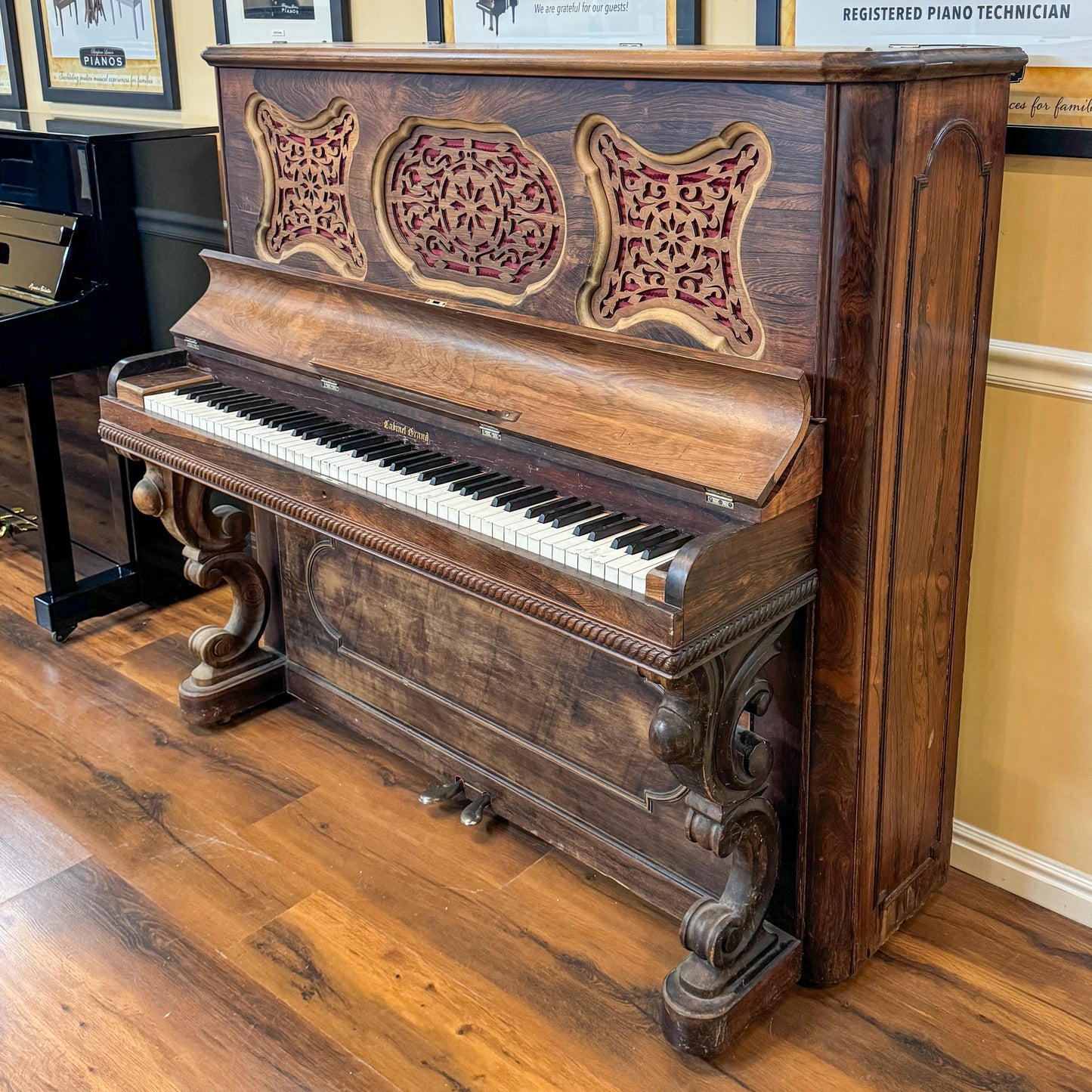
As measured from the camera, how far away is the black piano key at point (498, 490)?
1878 mm

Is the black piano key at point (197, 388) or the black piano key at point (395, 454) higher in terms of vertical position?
the black piano key at point (197, 388)

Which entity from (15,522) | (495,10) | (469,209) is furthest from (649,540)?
(15,522)

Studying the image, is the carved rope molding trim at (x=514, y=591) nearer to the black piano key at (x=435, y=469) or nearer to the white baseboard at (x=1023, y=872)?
the black piano key at (x=435, y=469)

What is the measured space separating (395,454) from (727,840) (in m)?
0.83

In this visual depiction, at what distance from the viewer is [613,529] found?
1738 millimetres

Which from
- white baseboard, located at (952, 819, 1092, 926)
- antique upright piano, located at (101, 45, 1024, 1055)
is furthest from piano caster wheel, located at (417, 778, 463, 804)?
white baseboard, located at (952, 819, 1092, 926)

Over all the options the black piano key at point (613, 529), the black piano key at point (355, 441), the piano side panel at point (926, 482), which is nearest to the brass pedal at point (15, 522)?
the black piano key at point (355, 441)

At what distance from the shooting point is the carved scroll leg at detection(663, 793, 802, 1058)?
71.8 inches

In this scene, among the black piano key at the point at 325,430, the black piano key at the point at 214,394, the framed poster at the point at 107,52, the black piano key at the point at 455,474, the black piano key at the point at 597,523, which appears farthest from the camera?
the framed poster at the point at 107,52

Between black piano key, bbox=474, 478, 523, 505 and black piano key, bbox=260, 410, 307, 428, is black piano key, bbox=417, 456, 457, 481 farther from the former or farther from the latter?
black piano key, bbox=260, 410, 307, 428

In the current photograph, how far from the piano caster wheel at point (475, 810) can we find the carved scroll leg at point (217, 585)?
2.21ft

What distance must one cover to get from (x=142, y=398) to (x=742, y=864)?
57.0 inches

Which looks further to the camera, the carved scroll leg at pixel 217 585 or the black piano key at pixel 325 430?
the carved scroll leg at pixel 217 585

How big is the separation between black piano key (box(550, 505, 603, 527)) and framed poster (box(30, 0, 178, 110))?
2.29 metres
